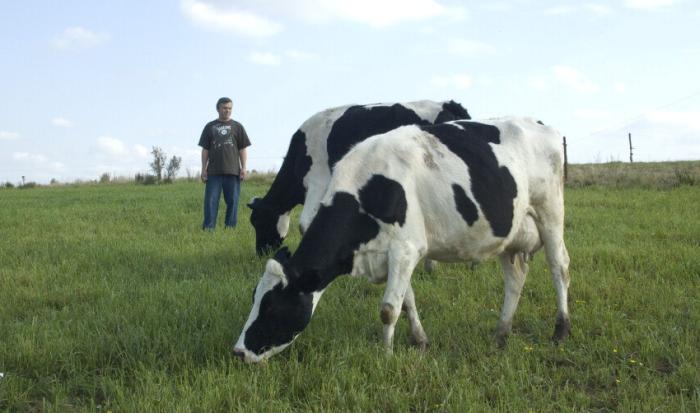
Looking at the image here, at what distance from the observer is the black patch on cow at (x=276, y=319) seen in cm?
450

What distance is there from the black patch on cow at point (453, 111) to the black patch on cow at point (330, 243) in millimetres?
3810

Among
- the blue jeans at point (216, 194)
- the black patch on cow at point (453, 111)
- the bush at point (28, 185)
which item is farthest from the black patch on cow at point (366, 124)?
the bush at point (28, 185)

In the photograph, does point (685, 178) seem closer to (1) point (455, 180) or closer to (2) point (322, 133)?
(2) point (322, 133)

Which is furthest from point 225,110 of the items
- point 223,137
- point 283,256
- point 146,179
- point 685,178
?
point 146,179

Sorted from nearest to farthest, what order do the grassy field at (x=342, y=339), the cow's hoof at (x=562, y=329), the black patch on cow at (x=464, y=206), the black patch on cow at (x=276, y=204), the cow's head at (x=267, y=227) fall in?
1. the grassy field at (x=342, y=339)
2. the black patch on cow at (x=464, y=206)
3. the cow's hoof at (x=562, y=329)
4. the black patch on cow at (x=276, y=204)
5. the cow's head at (x=267, y=227)

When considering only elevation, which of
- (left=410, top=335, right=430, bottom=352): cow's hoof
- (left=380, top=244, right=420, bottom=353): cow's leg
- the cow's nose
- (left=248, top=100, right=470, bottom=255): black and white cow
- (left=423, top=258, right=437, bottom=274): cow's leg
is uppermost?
(left=248, top=100, right=470, bottom=255): black and white cow

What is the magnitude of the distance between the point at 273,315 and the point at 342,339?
82 cm

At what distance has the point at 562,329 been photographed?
5430 mm

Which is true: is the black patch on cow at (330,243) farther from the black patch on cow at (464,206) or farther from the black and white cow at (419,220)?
the black patch on cow at (464,206)

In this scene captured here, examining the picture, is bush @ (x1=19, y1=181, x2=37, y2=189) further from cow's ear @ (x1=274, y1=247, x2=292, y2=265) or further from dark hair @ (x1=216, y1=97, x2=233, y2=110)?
cow's ear @ (x1=274, y1=247, x2=292, y2=265)

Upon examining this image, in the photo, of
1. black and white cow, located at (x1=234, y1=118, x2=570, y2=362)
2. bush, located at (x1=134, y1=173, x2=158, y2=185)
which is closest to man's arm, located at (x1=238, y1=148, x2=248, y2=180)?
black and white cow, located at (x1=234, y1=118, x2=570, y2=362)

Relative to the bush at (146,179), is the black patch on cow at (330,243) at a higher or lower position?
lower

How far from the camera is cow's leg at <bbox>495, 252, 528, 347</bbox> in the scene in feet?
18.1

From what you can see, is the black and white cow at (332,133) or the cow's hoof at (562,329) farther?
the black and white cow at (332,133)
